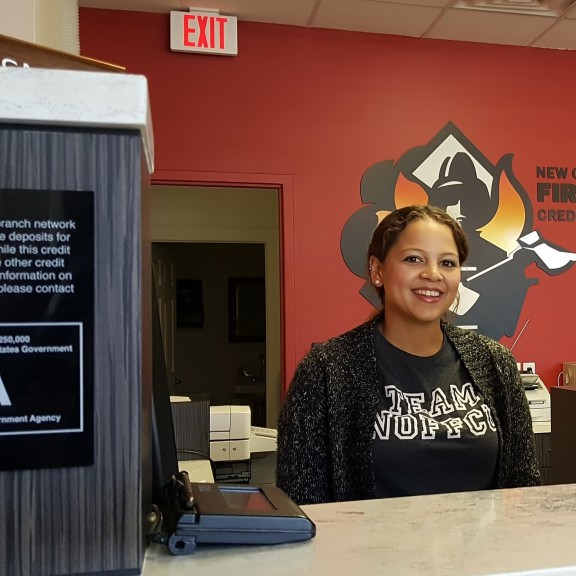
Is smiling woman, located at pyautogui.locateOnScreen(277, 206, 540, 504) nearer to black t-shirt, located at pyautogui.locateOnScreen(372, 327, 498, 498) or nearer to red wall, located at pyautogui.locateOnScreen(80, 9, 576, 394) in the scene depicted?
black t-shirt, located at pyautogui.locateOnScreen(372, 327, 498, 498)

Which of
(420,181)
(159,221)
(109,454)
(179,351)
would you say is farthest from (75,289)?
(179,351)

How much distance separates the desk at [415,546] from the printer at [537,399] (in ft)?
9.09

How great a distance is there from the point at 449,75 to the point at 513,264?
118cm

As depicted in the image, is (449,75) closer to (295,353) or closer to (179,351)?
(295,353)

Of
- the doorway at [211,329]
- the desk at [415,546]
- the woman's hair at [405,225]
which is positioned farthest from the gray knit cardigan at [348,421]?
the doorway at [211,329]

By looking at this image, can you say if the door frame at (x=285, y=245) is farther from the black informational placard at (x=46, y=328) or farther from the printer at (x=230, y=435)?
the black informational placard at (x=46, y=328)

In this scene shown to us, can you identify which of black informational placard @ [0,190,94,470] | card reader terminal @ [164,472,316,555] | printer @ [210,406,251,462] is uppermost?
black informational placard @ [0,190,94,470]

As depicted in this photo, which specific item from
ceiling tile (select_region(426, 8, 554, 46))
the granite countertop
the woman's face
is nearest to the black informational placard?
the granite countertop

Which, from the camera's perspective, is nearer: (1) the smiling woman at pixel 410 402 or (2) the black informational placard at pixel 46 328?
(2) the black informational placard at pixel 46 328

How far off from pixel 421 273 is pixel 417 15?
224cm

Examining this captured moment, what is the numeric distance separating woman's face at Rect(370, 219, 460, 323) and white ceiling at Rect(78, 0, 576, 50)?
1984 mm

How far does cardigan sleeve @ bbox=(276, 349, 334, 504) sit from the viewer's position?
151cm

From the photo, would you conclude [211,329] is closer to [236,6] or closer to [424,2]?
[236,6]

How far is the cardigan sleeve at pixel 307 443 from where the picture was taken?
1.51m
